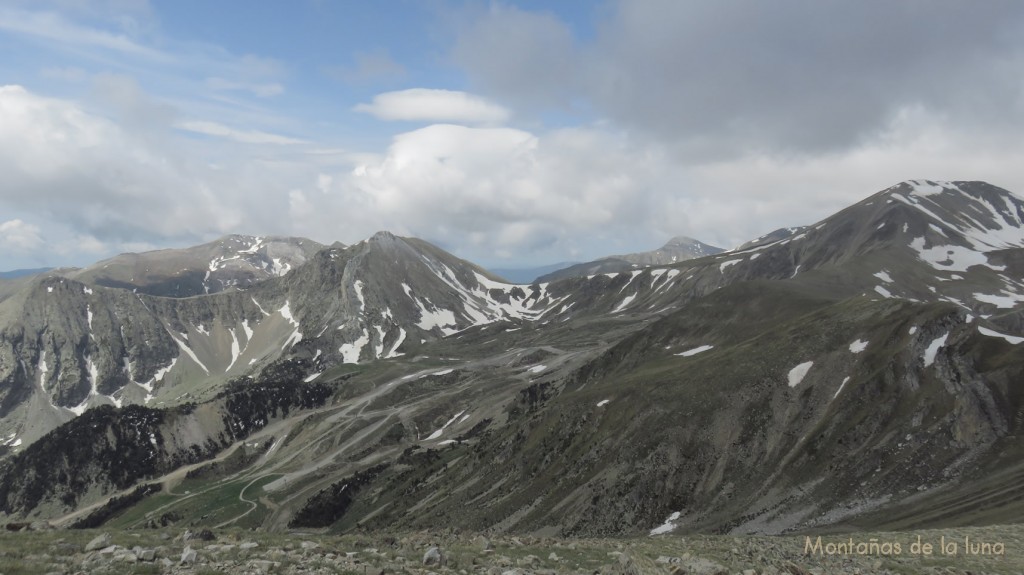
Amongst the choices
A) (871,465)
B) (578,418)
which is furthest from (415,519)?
(871,465)

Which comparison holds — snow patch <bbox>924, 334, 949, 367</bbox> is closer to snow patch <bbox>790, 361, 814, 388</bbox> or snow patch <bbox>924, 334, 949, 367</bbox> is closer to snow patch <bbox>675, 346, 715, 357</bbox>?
snow patch <bbox>790, 361, 814, 388</bbox>

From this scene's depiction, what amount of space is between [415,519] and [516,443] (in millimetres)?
24004

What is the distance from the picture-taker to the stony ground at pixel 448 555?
58.6 ft

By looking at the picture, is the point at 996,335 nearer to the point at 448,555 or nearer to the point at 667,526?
the point at 667,526

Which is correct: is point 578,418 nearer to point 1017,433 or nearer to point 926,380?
point 926,380

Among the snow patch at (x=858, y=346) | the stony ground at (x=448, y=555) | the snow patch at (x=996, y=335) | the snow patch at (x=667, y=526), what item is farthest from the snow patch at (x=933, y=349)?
the stony ground at (x=448, y=555)

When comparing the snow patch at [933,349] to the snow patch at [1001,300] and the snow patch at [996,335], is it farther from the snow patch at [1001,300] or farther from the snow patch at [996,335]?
the snow patch at [1001,300]

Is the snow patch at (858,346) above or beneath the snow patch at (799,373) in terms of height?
above

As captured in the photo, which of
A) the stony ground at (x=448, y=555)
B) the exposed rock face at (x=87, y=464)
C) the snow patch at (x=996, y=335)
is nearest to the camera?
the stony ground at (x=448, y=555)

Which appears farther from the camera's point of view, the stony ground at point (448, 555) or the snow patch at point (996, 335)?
the snow patch at point (996, 335)

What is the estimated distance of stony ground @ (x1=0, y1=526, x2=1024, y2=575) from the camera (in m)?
17.9

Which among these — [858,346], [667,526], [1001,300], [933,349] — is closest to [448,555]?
[667,526]

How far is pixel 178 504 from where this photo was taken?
495ft

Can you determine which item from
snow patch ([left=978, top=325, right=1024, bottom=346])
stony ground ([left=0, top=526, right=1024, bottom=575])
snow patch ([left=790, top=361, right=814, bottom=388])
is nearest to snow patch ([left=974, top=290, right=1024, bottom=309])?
snow patch ([left=978, top=325, right=1024, bottom=346])
